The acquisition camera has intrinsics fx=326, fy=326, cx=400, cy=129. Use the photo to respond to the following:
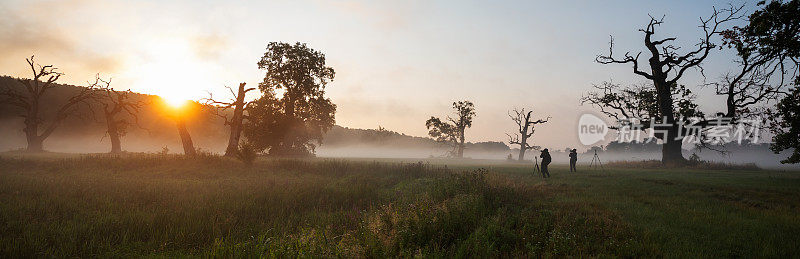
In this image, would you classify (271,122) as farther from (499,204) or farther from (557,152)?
(557,152)

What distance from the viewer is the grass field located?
5.75m

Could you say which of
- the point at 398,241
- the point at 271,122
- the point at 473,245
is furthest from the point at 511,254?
→ the point at 271,122

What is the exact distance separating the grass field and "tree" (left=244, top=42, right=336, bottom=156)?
59.1 ft

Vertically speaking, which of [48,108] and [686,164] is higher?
[48,108]

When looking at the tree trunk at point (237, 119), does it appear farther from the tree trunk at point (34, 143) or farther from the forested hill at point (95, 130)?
the tree trunk at point (34, 143)

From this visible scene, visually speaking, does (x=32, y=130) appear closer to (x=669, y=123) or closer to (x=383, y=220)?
(x=383, y=220)

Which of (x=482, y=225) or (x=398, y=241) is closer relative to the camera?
(x=398, y=241)

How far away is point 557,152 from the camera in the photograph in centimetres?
13450

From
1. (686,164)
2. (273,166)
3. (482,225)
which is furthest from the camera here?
(686,164)

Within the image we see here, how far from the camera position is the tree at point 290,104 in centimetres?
3183

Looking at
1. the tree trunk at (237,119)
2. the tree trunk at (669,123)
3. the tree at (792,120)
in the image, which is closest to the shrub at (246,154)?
the tree trunk at (237,119)

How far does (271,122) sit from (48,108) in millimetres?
47562

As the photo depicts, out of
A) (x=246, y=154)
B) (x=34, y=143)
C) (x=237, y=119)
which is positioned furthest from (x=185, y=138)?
(x=34, y=143)

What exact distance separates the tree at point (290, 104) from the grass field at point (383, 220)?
18004 mm
